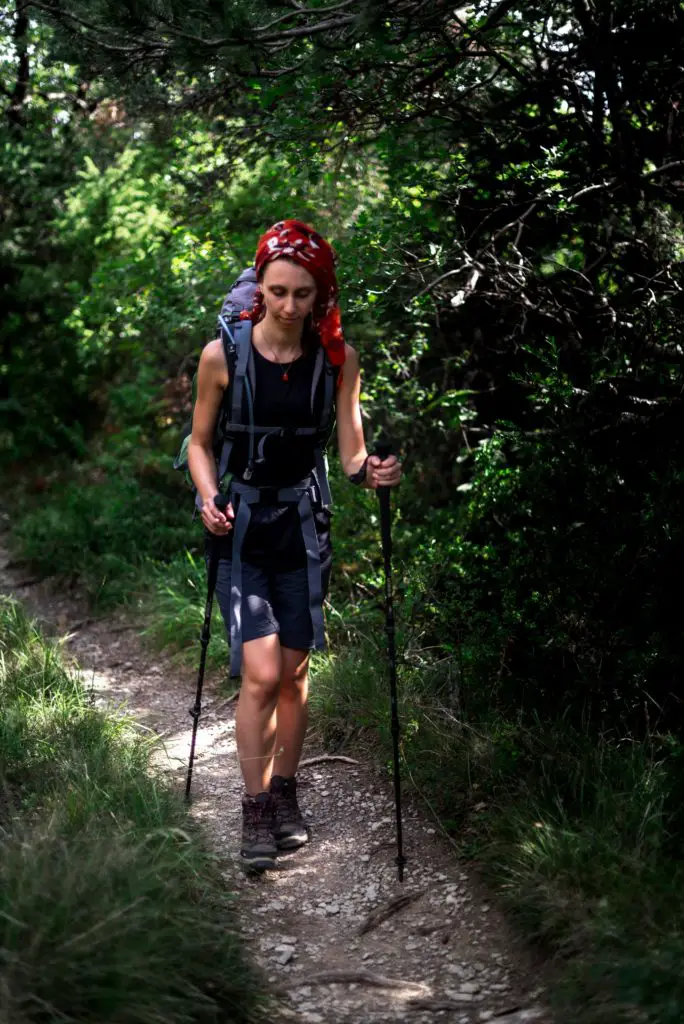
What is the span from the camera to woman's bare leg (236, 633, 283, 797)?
4.15 m

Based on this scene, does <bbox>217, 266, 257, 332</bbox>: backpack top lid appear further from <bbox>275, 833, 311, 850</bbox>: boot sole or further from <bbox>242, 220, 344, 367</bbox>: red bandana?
<bbox>275, 833, 311, 850</bbox>: boot sole

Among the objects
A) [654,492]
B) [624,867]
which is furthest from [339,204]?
[624,867]

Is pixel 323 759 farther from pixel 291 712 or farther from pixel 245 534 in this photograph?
pixel 245 534

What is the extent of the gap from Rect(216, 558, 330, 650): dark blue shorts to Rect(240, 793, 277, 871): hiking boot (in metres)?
0.61

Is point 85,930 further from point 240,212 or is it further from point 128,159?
point 128,159

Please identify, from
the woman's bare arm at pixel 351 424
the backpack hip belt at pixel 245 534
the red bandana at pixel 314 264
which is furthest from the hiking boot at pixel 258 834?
the red bandana at pixel 314 264

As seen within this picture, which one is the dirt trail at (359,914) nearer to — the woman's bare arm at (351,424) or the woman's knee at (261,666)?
the woman's knee at (261,666)

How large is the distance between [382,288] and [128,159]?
398 cm

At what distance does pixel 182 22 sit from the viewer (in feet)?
12.6

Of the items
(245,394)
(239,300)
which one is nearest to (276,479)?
(245,394)

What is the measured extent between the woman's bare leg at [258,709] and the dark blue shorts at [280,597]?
7 cm

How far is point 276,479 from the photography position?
415cm

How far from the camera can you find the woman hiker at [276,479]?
3.98 meters

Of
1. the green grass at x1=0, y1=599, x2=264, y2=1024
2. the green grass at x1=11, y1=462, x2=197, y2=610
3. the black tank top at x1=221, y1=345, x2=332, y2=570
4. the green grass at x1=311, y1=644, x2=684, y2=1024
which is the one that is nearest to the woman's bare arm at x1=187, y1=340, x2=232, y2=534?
the black tank top at x1=221, y1=345, x2=332, y2=570
